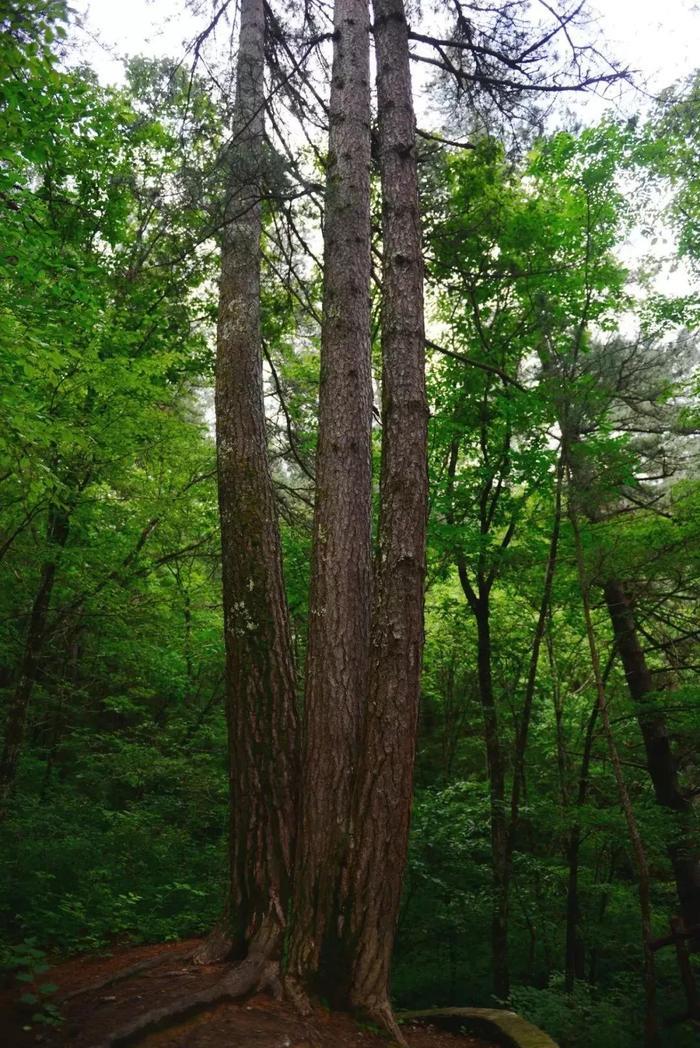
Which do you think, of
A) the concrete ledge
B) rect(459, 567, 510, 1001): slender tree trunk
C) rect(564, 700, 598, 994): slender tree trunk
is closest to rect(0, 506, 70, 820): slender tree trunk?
the concrete ledge

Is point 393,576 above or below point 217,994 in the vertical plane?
above

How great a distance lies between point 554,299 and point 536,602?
3.91m

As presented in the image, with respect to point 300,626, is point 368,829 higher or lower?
lower

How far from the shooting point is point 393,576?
354 centimetres

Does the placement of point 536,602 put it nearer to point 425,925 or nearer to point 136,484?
point 425,925

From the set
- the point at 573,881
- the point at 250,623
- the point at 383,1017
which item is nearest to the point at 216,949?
the point at 383,1017

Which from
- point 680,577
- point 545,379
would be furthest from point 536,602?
point 545,379

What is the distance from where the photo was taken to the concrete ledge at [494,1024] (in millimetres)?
3735

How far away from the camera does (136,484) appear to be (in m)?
8.38

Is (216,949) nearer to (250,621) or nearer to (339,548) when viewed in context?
(250,621)

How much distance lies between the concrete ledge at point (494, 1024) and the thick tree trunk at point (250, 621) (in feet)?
6.03

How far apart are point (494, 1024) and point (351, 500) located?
370 centimetres

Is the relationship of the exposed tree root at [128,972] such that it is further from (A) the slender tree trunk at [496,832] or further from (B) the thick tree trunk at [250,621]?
(A) the slender tree trunk at [496,832]

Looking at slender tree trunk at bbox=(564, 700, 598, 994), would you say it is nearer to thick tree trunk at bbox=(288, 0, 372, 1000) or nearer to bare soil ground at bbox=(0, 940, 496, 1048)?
thick tree trunk at bbox=(288, 0, 372, 1000)
